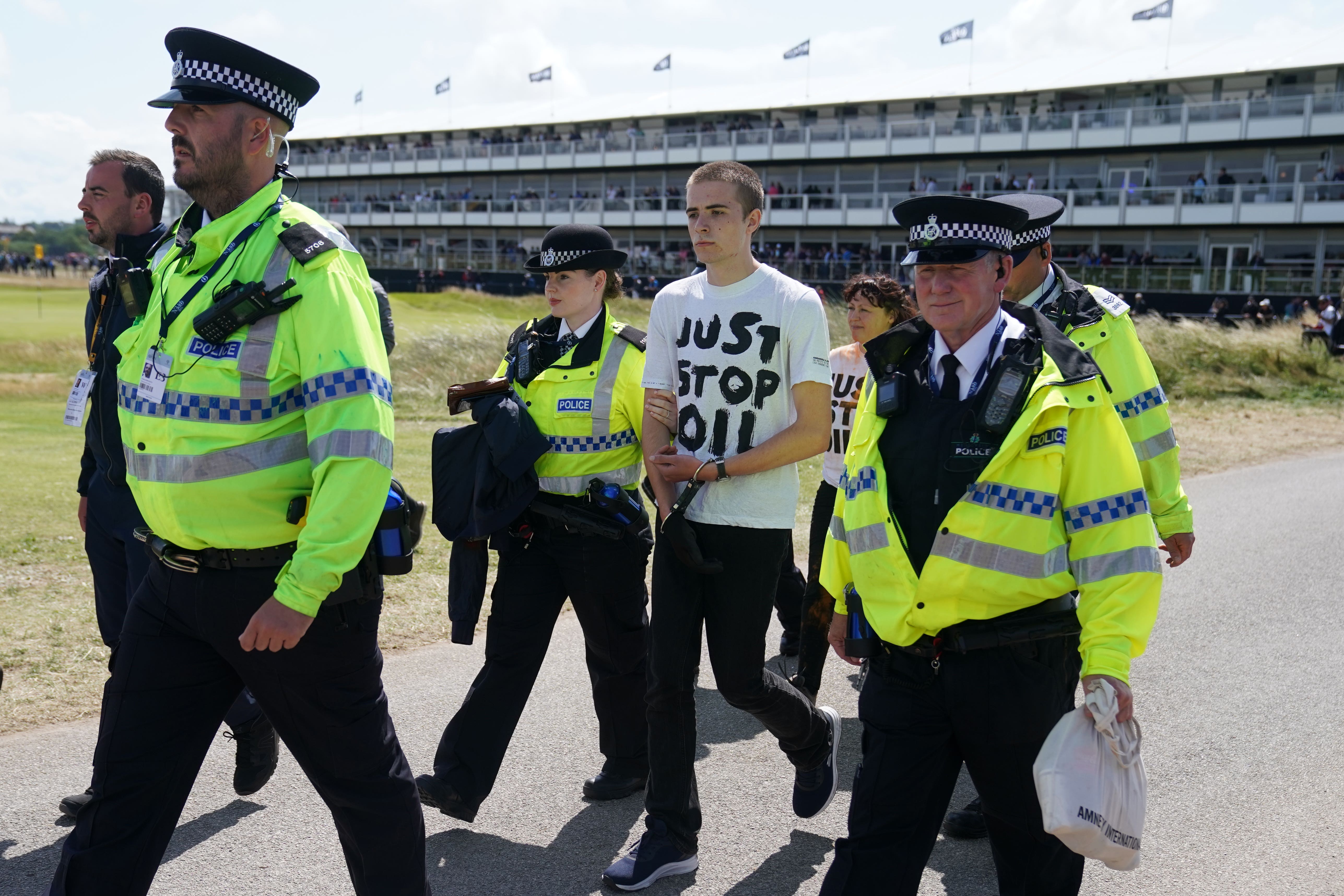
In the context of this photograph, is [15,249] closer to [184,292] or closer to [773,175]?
[773,175]

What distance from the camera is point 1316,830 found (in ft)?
13.7

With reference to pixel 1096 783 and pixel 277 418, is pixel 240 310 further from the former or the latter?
pixel 1096 783

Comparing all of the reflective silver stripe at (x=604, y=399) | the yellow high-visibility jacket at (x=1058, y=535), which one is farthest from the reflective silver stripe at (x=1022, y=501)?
the reflective silver stripe at (x=604, y=399)

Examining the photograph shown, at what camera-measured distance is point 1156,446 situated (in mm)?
4352

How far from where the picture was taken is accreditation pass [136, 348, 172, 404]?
279 centimetres

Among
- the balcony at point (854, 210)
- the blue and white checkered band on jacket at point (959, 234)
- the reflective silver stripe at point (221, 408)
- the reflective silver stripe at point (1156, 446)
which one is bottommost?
the reflective silver stripe at point (1156, 446)

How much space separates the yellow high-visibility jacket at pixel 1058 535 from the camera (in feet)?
8.98

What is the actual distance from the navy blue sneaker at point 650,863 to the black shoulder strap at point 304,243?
2.19 m

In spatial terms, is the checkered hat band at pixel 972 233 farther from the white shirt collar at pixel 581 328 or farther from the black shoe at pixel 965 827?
the black shoe at pixel 965 827

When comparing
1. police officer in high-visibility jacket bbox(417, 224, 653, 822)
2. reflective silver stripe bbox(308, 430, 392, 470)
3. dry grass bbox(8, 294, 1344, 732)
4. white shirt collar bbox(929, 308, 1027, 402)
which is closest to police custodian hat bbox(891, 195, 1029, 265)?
white shirt collar bbox(929, 308, 1027, 402)

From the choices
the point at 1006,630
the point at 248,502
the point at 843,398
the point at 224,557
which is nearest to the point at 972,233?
the point at 1006,630

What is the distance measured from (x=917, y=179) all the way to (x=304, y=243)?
59.1m

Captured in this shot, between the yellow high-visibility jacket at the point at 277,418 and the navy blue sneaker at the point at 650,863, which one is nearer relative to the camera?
the yellow high-visibility jacket at the point at 277,418

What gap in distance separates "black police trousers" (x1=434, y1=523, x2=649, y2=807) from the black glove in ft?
1.90
